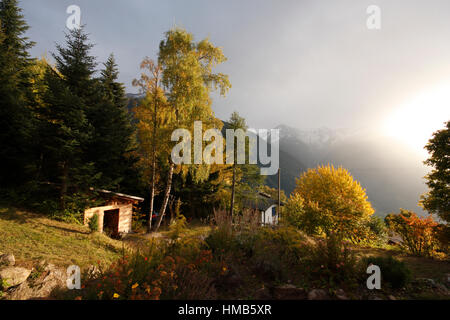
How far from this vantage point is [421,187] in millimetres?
159000

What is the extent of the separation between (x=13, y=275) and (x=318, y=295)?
20.4 ft

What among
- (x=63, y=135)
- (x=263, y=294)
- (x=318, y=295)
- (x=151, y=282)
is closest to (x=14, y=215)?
(x=63, y=135)

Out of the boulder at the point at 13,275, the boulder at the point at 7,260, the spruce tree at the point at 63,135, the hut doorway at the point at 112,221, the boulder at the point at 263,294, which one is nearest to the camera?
the boulder at the point at 263,294

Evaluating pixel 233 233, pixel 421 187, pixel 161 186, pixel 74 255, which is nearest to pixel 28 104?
pixel 74 255

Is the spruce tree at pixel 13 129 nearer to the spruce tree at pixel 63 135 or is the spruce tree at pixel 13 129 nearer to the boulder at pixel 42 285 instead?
the spruce tree at pixel 63 135

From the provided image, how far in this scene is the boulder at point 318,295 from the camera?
129 inches

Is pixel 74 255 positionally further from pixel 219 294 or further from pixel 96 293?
pixel 219 294

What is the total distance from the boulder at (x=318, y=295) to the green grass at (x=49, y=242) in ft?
19.9

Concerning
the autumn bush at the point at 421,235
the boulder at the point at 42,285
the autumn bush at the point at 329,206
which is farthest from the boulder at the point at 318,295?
the autumn bush at the point at 421,235

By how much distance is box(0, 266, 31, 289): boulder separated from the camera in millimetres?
3951

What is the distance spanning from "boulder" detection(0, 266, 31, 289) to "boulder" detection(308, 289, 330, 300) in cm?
587

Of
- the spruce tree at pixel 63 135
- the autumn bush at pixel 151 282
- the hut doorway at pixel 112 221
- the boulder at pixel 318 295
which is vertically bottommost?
the hut doorway at pixel 112 221

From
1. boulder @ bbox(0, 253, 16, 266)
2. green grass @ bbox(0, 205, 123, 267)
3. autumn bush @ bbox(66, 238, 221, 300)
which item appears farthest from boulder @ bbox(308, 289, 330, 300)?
boulder @ bbox(0, 253, 16, 266)

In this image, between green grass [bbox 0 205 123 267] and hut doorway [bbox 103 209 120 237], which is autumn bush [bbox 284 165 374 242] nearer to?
green grass [bbox 0 205 123 267]
